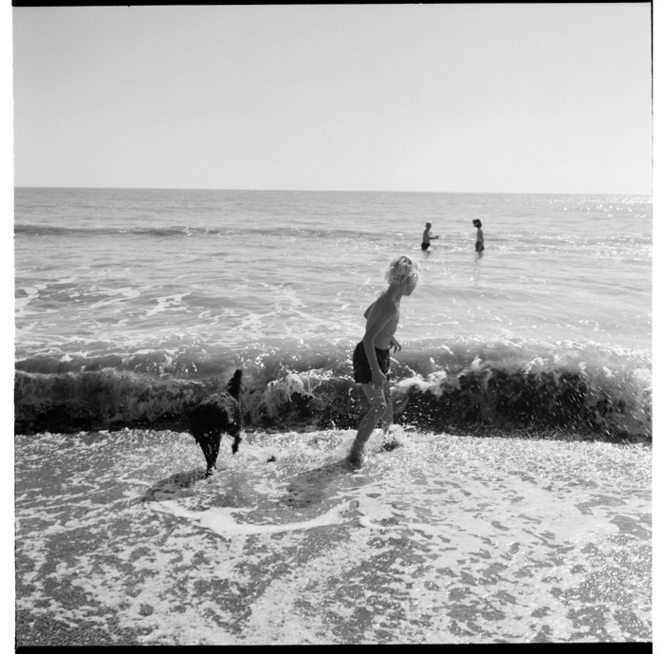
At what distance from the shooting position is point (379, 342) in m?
3.66

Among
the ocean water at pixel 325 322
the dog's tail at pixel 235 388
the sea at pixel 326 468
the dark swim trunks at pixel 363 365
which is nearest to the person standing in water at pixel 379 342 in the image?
the dark swim trunks at pixel 363 365

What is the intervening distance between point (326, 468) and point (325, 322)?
3633mm

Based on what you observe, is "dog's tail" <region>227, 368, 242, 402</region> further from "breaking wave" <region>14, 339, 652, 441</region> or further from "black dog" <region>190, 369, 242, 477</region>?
"breaking wave" <region>14, 339, 652, 441</region>

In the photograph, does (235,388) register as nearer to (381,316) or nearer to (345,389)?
(381,316)

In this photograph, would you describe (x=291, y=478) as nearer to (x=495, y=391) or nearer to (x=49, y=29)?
(x=495, y=391)

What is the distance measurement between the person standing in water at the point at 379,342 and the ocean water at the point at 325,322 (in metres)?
0.99

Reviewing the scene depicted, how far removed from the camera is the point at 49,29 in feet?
16.3

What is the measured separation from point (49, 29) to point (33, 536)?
445 cm

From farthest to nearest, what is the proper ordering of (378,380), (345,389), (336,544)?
(345,389) → (378,380) → (336,544)

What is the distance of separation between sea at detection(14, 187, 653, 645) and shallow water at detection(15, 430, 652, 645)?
0.5 inches

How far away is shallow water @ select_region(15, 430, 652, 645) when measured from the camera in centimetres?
237

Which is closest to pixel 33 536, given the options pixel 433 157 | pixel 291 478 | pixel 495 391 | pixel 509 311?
pixel 291 478

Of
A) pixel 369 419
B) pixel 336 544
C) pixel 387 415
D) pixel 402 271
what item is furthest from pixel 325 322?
pixel 336 544

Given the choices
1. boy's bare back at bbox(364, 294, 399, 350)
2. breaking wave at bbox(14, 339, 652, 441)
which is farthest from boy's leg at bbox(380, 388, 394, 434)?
breaking wave at bbox(14, 339, 652, 441)
